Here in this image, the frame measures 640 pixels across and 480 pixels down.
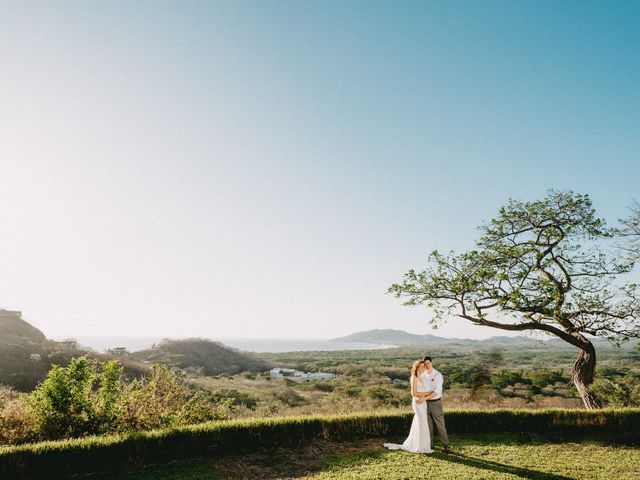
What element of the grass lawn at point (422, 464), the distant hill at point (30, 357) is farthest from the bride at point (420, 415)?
the distant hill at point (30, 357)

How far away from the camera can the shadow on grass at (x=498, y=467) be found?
8.86 meters

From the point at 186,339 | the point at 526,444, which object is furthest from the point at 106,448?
the point at 186,339

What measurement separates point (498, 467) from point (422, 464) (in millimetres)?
1880

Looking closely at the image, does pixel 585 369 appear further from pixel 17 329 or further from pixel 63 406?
pixel 17 329

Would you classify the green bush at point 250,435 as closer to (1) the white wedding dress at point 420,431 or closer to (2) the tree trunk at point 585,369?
(1) the white wedding dress at point 420,431

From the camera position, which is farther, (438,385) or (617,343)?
(617,343)

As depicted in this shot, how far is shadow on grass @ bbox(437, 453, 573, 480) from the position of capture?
29.1 ft

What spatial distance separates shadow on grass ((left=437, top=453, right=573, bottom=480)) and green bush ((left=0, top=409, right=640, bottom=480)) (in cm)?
280

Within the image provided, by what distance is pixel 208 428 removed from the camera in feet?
35.1

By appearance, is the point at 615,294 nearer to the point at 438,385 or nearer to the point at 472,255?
the point at 472,255

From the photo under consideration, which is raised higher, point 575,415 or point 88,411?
point 88,411

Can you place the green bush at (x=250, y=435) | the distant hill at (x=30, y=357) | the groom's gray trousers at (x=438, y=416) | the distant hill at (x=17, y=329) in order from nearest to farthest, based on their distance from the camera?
the green bush at (x=250, y=435) < the groom's gray trousers at (x=438, y=416) < the distant hill at (x=30, y=357) < the distant hill at (x=17, y=329)

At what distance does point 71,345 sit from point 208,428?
1378 inches

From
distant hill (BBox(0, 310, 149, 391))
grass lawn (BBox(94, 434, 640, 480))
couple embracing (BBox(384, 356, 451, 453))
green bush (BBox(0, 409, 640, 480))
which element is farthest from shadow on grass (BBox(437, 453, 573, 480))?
distant hill (BBox(0, 310, 149, 391))
